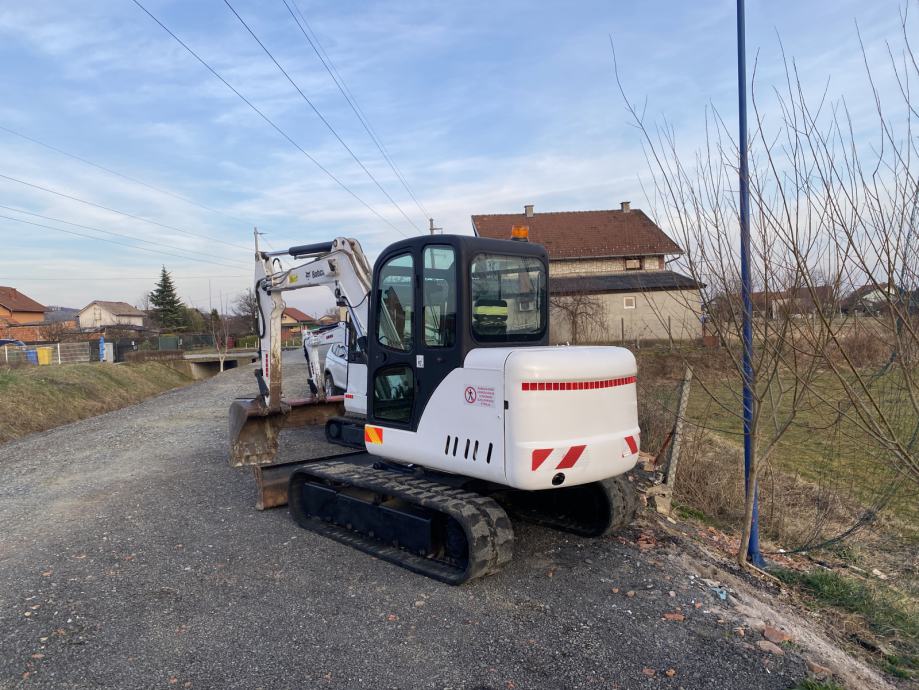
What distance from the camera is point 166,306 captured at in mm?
64125

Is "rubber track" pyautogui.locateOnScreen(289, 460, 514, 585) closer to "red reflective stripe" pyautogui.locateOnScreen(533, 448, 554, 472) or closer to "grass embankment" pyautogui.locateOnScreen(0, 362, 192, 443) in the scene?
"red reflective stripe" pyautogui.locateOnScreen(533, 448, 554, 472)

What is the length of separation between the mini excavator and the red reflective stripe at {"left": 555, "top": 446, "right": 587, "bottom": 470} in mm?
11

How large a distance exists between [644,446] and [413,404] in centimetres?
469

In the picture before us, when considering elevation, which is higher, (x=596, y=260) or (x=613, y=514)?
(x=596, y=260)

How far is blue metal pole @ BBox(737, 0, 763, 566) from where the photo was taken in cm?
427

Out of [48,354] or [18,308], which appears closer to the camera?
[48,354]

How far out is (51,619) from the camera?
4.40 m

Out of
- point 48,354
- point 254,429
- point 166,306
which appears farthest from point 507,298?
point 166,306

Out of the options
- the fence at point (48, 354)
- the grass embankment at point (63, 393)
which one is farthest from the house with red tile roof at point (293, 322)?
the grass embankment at point (63, 393)

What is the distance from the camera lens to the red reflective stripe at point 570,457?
15.1ft

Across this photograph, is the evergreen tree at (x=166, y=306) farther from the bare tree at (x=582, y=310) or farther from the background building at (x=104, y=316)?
the bare tree at (x=582, y=310)

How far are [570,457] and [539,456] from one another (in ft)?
0.92

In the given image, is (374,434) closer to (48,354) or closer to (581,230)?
(48,354)

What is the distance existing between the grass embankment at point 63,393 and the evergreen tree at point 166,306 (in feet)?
121
